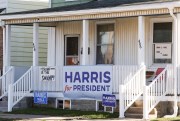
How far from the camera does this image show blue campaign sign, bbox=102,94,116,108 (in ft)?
61.5

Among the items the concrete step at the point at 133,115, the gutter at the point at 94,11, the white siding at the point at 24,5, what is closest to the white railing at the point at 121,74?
the concrete step at the point at 133,115

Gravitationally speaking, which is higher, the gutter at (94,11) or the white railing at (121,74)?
the gutter at (94,11)

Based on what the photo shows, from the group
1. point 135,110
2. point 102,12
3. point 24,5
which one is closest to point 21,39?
point 24,5

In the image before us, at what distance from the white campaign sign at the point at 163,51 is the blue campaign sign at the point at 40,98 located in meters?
4.68

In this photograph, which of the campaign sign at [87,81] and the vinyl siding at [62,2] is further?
the vinyl siding at [62,2]

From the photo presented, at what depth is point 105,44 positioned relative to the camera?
21734 millimetres

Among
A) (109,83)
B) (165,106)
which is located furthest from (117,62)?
(165,106)

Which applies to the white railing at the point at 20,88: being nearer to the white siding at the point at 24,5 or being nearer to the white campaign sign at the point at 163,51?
the white campaign sign at the point at 163,51

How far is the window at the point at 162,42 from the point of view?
781 inches

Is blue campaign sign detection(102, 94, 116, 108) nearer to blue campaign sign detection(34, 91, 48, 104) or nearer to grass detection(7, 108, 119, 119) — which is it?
grass detection(7, 108, 119, 119)

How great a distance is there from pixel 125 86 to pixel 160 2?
316 centimetres

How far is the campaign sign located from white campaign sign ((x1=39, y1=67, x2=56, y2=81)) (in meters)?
0.68

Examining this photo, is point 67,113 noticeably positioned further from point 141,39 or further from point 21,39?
point 21,39

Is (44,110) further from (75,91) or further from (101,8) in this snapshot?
(101,8)
